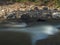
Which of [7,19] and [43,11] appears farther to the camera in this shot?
[43,11]

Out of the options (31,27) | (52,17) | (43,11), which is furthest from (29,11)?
(31,27)

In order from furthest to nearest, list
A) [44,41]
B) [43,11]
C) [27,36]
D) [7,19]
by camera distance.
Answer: [43,11] → [7,19] → [27,36] → [44,41]

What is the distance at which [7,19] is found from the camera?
57.5ft

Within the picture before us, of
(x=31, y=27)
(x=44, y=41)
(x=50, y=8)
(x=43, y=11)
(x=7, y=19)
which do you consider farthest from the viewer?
(x=50, y=8)

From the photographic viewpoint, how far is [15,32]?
1269 cm

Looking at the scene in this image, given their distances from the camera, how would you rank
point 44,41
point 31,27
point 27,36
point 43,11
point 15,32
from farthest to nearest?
1. point 43,11
2. point 31,27
3. point 15,32
4. point 27,36
5. point 44,41

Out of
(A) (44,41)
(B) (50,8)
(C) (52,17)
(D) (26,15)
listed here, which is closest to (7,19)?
(D) (26,15)

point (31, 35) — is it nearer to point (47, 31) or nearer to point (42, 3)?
point (47, 31)

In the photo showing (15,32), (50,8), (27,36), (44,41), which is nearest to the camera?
(44,41)

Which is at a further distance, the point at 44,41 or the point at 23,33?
the point at 23,33

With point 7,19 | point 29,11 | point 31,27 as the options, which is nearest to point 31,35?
point 31,27

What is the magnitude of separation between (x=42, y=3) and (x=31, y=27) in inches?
322

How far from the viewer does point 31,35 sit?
39.5 feet

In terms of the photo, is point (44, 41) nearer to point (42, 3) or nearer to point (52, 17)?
point (52, 17)
